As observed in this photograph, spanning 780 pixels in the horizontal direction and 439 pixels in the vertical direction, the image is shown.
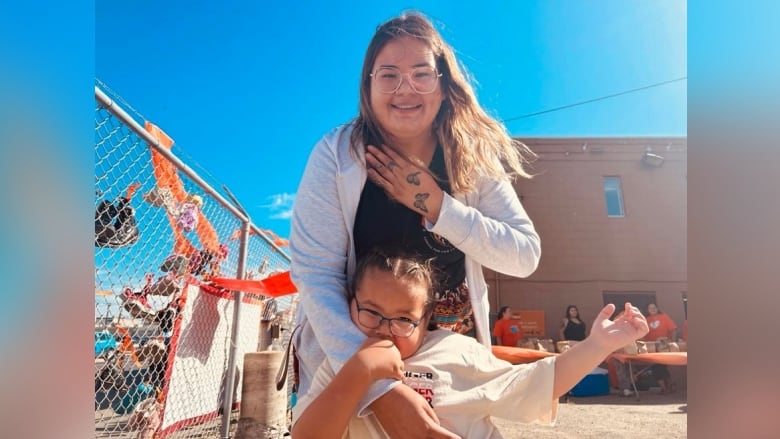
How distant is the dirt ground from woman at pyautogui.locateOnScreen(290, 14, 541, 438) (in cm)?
206

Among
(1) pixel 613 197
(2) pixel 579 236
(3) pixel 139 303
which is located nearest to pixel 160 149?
(3) pixel 139 303

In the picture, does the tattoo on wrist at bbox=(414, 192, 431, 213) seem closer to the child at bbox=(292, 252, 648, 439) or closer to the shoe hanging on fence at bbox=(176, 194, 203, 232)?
the child at bbox=(292, 252, 648, 439)

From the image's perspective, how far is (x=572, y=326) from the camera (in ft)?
16.5

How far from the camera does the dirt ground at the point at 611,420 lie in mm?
3168

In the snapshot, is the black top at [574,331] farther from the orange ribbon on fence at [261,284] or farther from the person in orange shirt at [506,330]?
the orange ribbon on fence at [261,284]

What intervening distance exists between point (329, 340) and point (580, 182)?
216 inches

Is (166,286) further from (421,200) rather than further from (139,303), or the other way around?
(421,200)

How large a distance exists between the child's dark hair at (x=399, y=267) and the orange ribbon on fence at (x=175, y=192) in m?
1.36

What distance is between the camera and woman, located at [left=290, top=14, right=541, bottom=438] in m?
0.93

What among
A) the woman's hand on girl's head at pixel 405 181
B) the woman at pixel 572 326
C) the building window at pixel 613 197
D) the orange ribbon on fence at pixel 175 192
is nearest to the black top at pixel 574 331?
the woman at pixel 572 326
